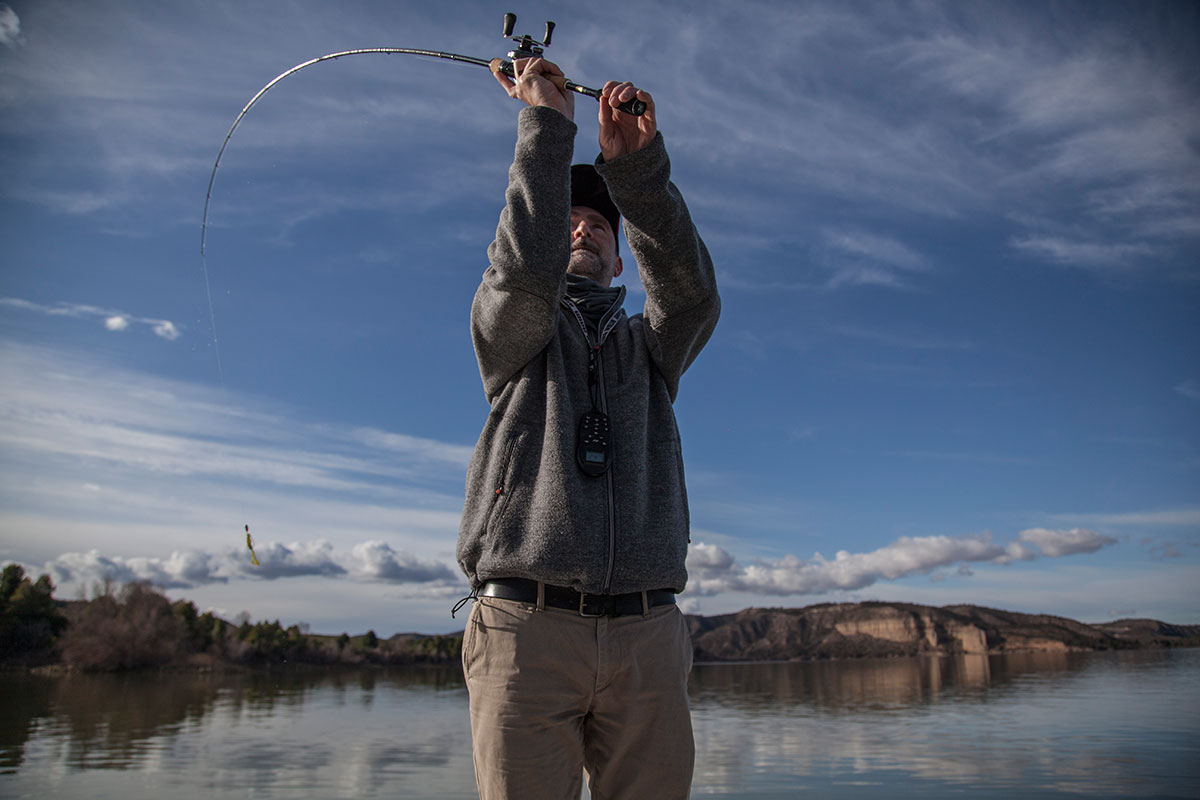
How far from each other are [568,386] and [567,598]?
0.70 m

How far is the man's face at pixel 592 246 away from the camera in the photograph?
3020 mm

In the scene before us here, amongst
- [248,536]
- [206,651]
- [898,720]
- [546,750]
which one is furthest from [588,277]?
[206,651]

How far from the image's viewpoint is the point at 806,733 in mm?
30047

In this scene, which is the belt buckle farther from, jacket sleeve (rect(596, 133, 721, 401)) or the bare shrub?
the bare shrub

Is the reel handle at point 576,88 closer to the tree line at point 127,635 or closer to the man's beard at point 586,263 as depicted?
the man's beard at point 586,263

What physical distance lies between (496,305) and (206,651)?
100813 mm

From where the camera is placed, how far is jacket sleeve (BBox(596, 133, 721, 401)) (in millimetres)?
2641

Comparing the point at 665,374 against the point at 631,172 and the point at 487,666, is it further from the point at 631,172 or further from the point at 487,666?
the point at 487,666

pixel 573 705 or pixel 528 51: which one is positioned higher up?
pixel 528 51

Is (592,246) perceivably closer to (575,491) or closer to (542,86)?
(542,86)

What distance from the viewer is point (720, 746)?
25375 mm

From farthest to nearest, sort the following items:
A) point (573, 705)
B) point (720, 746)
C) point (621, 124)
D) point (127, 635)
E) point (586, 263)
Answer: point (127, 635), point (720, 746), point (586, 263), point (621, 124), point (573, 705)

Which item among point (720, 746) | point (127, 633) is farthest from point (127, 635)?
point (720, 746)

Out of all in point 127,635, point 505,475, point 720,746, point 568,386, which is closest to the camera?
point 505,475
